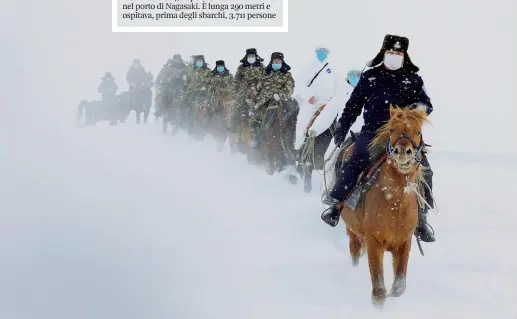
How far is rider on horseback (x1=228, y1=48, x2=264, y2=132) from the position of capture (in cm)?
1515

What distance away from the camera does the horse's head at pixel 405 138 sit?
595 centimetres

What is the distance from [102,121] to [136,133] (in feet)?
20.4

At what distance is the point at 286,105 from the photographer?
1398cm

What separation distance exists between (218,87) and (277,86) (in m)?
4.86

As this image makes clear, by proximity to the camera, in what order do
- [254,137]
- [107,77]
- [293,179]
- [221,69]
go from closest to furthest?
[293,179]
[254,137]
[221,69]
[107,77]

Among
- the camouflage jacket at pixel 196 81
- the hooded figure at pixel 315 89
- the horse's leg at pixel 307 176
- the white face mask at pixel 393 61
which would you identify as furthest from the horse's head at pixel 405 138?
the camouflage jacket at pixel 196 81

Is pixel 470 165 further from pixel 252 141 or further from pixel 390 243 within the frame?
pixel 390 243

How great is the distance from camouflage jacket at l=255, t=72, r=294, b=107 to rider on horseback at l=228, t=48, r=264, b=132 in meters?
0.65

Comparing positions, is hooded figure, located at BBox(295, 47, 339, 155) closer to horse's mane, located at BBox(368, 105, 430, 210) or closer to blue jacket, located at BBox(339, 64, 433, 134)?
blue jacket, located at BBox(339, 64, 433, 134)

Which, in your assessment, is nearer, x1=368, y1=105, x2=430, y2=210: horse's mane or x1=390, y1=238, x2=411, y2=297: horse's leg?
x1=368, y1=105, x2=430, y2=210: horse's mane

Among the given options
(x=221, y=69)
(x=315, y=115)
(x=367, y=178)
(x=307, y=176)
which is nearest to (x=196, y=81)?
(x=221, y=69)

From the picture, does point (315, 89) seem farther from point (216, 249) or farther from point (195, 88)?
point (195, 88)

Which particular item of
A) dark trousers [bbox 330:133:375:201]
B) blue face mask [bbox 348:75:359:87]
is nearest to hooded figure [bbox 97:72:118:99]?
blue face mask [bbox 348:75:359:87]

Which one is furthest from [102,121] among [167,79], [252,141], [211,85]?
[252,141]
